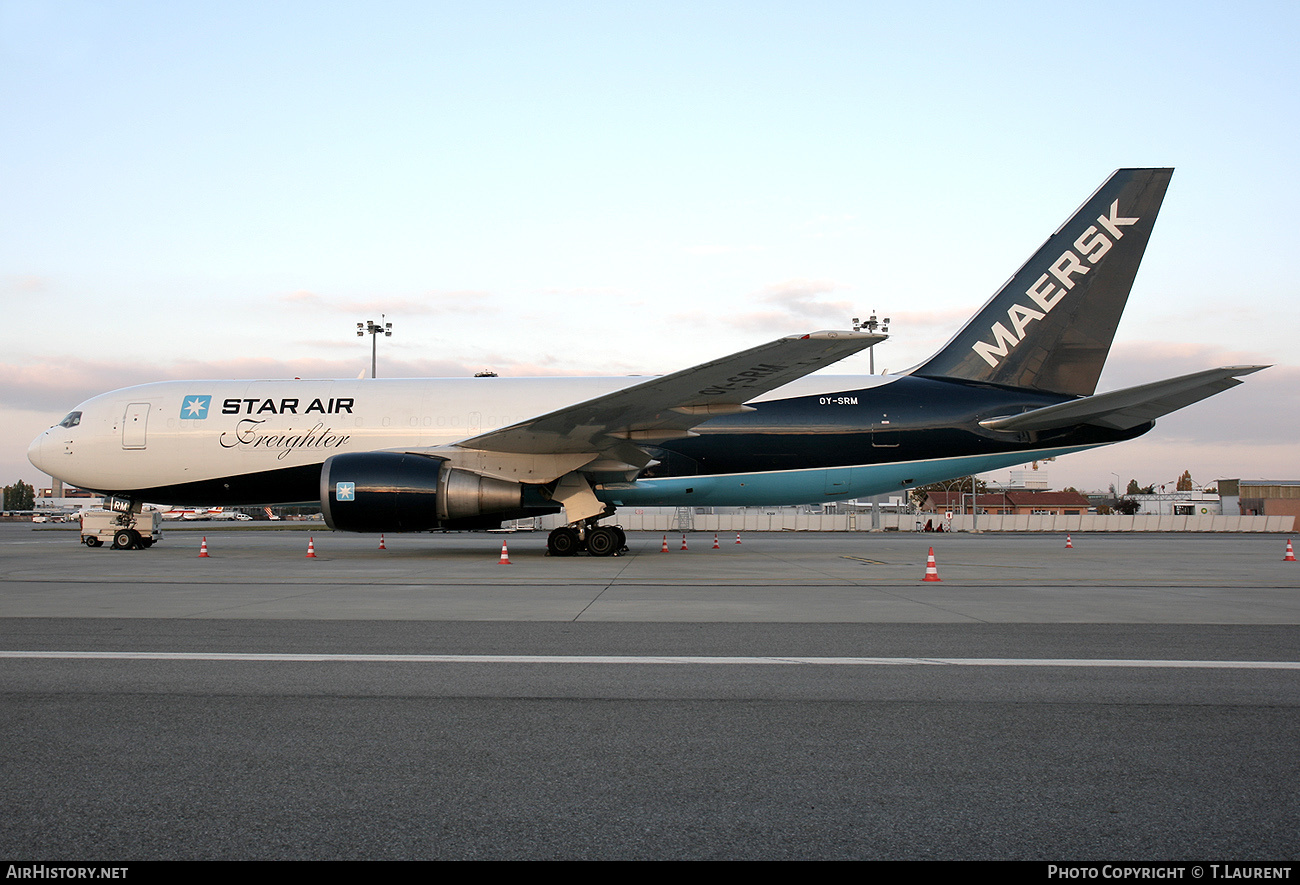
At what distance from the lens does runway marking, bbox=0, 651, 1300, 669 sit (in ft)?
18.2

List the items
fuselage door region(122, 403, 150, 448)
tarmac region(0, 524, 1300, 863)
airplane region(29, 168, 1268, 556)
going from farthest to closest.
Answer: fuselage door region(122, 403, 150, 448), airplane region(29, 168, 1268, 556), tarmac region(0, 524, 1300, 863)

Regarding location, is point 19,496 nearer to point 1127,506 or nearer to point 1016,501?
point 1016,501

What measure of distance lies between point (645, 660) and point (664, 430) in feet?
33.3

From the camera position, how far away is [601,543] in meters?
17.0

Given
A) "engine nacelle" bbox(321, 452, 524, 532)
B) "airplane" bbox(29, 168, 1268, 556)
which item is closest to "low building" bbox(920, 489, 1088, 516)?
"airplane" bbox(29, 168, 1268, 556)

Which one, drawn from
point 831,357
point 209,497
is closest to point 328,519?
point 209,497

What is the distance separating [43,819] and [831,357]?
11672 mm

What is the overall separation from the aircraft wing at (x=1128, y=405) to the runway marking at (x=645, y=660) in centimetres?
962

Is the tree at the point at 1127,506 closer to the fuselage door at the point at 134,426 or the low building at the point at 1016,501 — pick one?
the low building at the point at 1016,501

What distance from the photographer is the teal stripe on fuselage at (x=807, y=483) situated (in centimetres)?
1766

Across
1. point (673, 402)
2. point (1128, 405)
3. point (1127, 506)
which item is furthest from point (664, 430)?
point (1127, 506)

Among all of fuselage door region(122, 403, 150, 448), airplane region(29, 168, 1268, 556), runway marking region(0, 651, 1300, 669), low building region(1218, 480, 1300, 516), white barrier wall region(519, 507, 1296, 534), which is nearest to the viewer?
runway marking region(0, 651, 1300, 669)

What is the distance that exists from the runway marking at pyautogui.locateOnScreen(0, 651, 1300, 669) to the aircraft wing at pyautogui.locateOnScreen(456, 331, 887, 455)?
6431 millimetres

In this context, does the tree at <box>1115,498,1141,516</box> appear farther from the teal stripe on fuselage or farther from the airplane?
the teal stripe on fuselage
